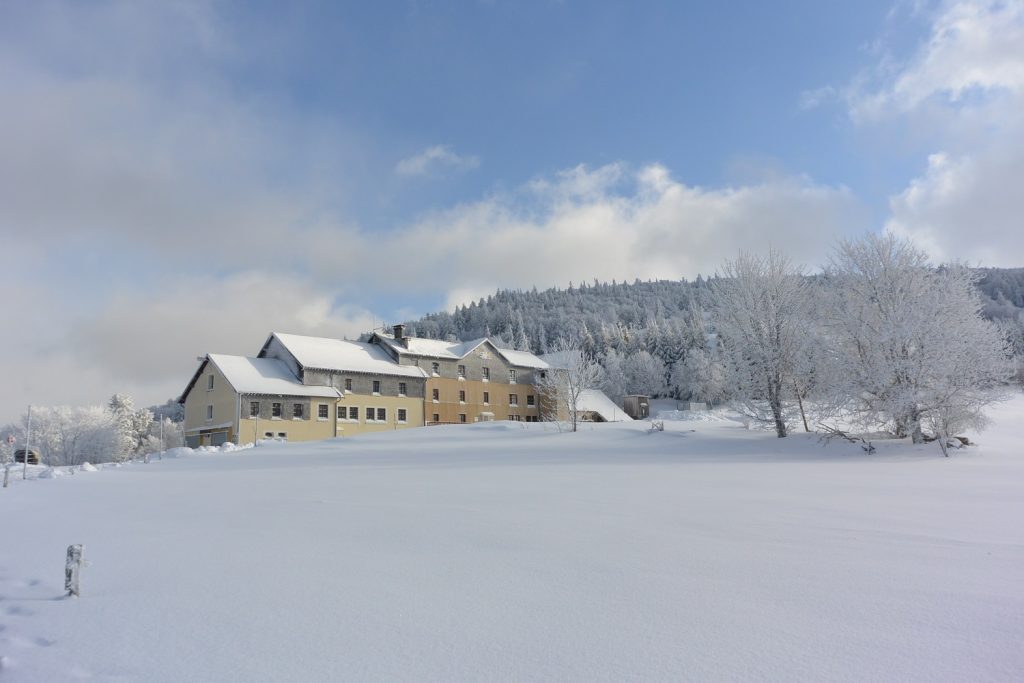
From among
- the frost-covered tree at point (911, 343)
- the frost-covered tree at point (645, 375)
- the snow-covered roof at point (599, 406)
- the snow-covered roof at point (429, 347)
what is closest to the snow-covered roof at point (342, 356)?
the snow-covered roof at point (429, 347)

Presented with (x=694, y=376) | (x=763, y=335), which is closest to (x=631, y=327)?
(x=694, y=376)

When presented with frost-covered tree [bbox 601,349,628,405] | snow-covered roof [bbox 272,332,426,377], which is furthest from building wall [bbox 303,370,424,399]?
frost-covered tree [bbox 601,349,628,405]

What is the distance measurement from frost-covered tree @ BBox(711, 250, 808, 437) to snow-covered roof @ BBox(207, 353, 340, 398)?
33440mm

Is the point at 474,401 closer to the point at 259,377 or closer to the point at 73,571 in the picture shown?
A: the point at 259,377

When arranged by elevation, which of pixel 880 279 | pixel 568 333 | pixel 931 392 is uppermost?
pixel 568 333

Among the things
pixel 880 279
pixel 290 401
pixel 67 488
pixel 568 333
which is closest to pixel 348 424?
pixel 290 401

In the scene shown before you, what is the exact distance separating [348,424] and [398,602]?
49296 mm

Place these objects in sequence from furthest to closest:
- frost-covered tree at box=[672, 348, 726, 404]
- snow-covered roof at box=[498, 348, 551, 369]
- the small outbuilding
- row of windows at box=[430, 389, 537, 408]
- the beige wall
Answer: frost-covered tree at box=[672, 348, 726, 404] → the small outbuilding → snow-covered roof at box=[498, 348, 551, 369] → row of windows at box=[430, 389, 537, 408] → the beige wall

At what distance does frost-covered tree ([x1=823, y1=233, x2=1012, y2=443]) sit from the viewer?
922 inches

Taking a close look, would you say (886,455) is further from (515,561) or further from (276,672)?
(276,672)

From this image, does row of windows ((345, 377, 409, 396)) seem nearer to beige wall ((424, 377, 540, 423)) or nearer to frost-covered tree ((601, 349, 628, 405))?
beige wall ((424, 377, 540, 423))

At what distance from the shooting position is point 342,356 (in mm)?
56219

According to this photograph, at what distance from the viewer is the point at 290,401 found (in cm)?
5022

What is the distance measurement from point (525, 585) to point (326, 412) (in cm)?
4836
